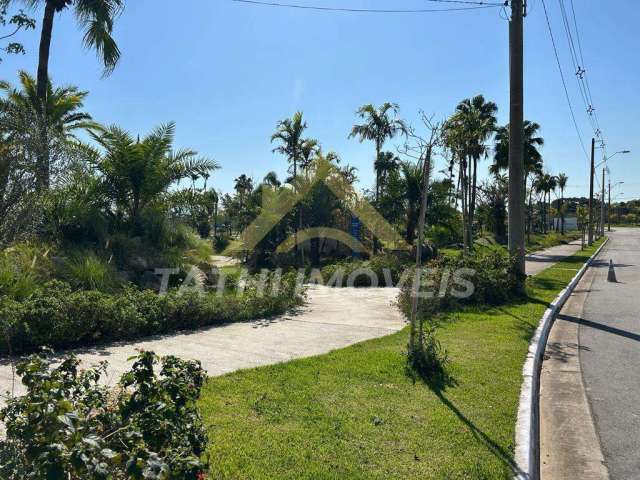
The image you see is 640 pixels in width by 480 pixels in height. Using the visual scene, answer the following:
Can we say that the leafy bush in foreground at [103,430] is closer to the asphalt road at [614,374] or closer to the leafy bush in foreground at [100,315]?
the asphalt road at [614,374]

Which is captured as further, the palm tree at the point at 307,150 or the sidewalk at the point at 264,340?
the palm tree at the point at 307,150

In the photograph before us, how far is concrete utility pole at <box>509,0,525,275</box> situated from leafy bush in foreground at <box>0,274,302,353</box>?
6755 millimetres

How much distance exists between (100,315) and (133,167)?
638 centimetres

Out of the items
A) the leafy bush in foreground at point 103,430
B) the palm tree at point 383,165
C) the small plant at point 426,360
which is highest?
the palm tree at point 383,165

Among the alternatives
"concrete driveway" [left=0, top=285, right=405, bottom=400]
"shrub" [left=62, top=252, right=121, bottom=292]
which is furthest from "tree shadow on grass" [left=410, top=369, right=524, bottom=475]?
"shrub" [left=62, top=252, right=121, bottom=292]

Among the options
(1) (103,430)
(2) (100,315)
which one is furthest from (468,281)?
(1) (103,430)

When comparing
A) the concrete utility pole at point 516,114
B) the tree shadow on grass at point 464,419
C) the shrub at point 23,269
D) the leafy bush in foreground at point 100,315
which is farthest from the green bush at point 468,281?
the shrub at point 23,269

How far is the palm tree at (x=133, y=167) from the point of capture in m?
12.6

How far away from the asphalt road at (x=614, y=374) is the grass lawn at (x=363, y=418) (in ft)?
2.58

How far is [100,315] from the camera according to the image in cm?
709

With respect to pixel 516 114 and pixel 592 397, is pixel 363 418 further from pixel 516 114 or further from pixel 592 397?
pixel 516 114

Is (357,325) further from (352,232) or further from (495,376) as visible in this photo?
(352,232)

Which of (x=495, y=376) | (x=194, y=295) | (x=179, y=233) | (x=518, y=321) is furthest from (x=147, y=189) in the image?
(x=495, y=376)

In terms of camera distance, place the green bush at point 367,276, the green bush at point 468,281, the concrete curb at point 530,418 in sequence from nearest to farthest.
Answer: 1. the concrete curb at point 530,418
2. the green bush at point 468,281
3. the green bush at point 367,276
